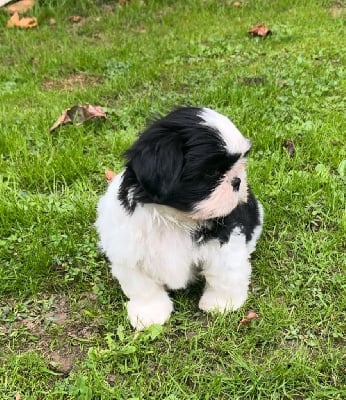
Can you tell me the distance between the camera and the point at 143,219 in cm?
257

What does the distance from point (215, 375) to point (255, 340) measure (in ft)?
0.92

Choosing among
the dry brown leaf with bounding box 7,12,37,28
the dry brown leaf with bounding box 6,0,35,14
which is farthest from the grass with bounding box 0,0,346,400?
the dry brown leaf with bounding box 6,0,35,14

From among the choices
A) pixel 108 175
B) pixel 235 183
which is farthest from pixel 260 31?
pixel 235 183

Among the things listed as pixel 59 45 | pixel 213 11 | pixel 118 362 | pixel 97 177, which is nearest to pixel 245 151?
pixel 118 362

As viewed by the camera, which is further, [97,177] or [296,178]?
[97,177]

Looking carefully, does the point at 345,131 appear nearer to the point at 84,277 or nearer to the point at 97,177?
the point at 97,177

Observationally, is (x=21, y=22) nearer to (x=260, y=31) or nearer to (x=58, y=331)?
(x=260, y=31)

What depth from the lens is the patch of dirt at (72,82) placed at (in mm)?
5301

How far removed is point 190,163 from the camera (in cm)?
234

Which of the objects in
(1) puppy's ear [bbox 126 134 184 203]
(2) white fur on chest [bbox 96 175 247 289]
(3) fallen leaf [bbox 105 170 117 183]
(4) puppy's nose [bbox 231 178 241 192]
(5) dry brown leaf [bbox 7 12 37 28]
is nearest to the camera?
(1) puppy's ear [bbox 126 134 184 203]

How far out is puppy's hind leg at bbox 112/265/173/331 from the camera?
2822 millimetres

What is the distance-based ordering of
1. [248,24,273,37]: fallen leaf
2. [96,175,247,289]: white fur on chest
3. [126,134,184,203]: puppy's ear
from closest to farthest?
[126,134,184,203]: puppy's ear, [96,175,247,289]: white fur on chest, [248,24,273,37]: fallen leaf

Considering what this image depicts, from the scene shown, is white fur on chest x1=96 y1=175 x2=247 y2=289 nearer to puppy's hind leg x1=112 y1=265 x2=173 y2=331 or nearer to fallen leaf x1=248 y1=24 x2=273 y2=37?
puppy's hind leg x1=112 y1=265 x2=173 y2=331

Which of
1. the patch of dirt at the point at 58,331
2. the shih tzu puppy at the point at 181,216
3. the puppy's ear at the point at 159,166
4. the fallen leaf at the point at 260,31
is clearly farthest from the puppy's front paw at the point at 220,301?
the fallen leaf at the point at 260,31
